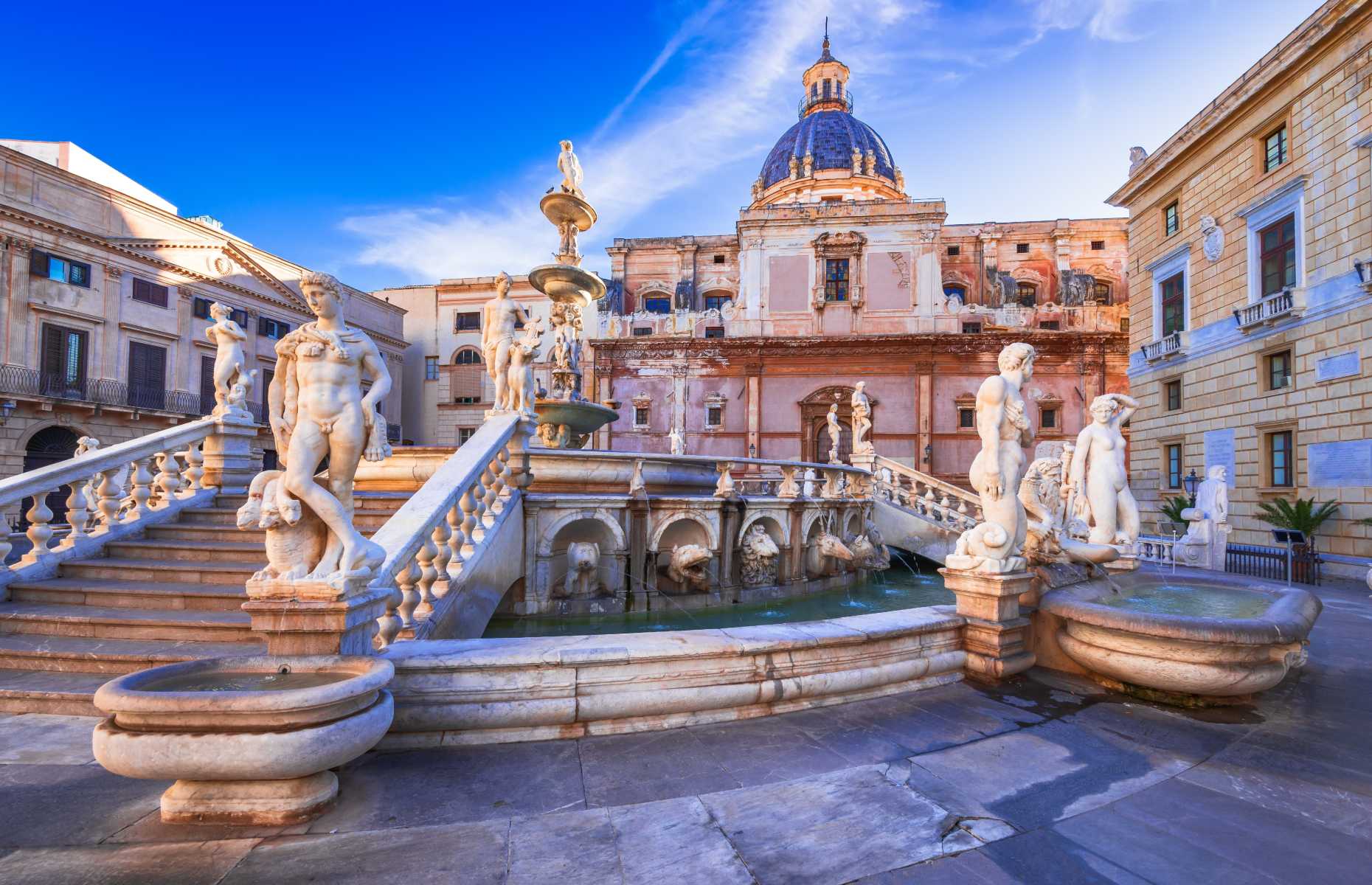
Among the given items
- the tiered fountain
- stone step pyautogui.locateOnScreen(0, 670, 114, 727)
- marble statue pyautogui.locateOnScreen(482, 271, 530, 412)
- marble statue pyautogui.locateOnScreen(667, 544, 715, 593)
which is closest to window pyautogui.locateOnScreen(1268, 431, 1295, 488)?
marble statue pyautogui.locateOnScreen(667, 544, 715, 593)

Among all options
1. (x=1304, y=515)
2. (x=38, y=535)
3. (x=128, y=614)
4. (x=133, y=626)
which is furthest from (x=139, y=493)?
(x=1304, y=515)

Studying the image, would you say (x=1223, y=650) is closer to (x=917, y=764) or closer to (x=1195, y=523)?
(x=917, y=764)

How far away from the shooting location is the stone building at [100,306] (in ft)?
63.6

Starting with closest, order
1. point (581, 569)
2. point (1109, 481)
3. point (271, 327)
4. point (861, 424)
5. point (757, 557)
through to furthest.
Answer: point (1109, 481), point (581, 569), point (757, 557), point (861, 424), point (271, 327)

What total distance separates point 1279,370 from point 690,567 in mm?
16504

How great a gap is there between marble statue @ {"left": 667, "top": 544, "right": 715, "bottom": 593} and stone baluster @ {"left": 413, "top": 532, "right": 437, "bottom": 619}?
3.97 m

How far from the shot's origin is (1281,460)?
48.9 ft

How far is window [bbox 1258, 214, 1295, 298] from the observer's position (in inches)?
581

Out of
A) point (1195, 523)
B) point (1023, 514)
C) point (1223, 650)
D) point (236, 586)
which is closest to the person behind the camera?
point (1223, 650)

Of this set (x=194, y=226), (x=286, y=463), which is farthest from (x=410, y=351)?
(x=286, y=463)

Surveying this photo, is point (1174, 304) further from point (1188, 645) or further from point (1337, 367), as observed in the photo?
point (1188, 645)

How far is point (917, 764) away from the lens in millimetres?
3012

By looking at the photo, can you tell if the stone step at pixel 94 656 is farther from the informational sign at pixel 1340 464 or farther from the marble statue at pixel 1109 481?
the informational sign at pixel 1340 464

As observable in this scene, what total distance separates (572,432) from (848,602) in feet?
18.0
